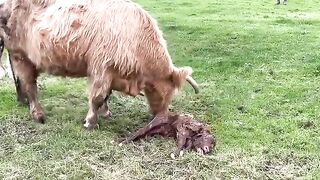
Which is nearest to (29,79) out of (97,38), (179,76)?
(97,38)

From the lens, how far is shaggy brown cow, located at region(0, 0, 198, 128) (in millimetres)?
6031

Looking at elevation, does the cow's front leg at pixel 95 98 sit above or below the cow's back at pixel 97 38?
below

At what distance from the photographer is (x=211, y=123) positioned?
21.7 feet

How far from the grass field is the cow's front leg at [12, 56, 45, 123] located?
162 mm

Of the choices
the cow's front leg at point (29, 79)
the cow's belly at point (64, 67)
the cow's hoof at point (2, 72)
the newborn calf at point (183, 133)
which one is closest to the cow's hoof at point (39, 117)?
the cow's front leg at point (29, 79)

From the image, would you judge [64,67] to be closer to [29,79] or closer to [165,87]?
[29,79]

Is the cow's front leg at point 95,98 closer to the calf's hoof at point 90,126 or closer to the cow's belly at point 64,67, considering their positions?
the calf's hoof at point 90,126

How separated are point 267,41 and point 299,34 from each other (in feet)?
3.75

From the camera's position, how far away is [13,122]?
6.66 m

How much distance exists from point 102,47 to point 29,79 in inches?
52.7

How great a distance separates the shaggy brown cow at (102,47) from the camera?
237 inches

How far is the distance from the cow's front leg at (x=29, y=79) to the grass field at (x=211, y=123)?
162 mm

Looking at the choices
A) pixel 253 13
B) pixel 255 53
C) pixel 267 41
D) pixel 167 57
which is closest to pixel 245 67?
pixel 255 53

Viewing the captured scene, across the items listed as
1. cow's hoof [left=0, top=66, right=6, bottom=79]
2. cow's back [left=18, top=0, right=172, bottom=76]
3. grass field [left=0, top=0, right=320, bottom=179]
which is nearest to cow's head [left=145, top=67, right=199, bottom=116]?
cow's back [left=18, top=0, right=172, bottom=76]
